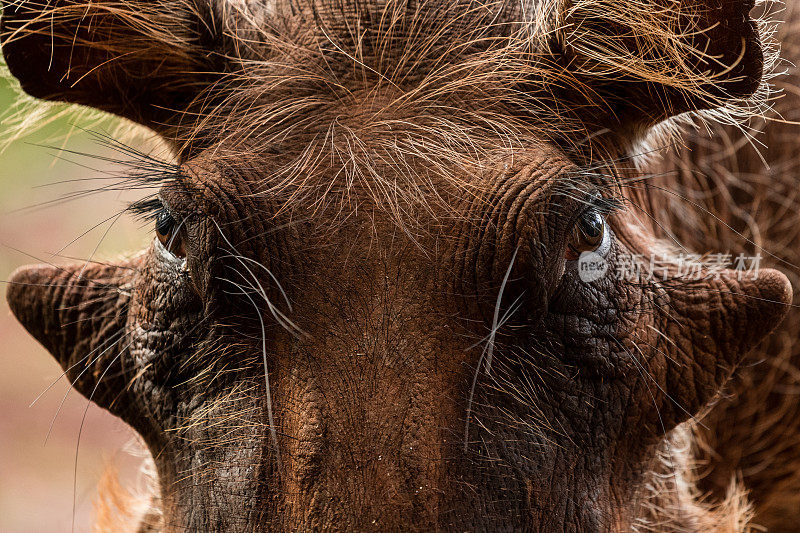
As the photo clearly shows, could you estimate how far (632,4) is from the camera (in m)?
2.88

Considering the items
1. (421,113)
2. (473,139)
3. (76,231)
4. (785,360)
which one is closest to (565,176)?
(473,139)

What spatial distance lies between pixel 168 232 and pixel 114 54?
26.8 inches

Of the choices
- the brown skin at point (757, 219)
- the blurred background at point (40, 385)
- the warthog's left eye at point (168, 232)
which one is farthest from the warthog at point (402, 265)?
the blurred background at point (40, 385)

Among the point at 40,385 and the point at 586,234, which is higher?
the point at 586,234

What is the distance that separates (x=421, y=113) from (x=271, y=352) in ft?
2.71

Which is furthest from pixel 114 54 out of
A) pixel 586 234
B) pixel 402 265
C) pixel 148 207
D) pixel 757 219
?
pixel 757 219

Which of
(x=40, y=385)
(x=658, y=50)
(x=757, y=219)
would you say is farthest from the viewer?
(x=40, y=385)

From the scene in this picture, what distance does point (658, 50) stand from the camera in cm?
292

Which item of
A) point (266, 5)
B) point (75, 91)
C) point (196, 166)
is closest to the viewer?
point (196, 166)

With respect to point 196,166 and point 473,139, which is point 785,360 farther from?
point 196,166

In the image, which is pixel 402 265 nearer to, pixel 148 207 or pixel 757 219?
pixel 148 207

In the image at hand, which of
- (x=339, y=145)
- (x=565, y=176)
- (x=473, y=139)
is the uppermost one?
(x=339, y=145)

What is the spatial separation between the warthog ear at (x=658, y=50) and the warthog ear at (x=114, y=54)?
1144 millimetres

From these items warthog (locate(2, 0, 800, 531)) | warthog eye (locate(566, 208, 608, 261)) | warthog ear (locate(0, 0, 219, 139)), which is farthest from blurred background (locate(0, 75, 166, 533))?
warthog eye (locate(566, 208, 608, 261))
